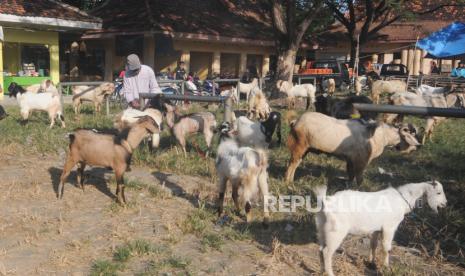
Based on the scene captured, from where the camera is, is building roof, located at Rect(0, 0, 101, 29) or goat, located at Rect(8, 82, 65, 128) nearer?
goat, located at Rect(8, 82, 65, 128)

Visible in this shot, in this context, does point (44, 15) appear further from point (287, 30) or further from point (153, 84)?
point (153, 84)

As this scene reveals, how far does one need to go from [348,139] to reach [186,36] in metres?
15.6

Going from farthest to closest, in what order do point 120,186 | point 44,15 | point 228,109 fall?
point 44,15
point 228,109
point 120,186

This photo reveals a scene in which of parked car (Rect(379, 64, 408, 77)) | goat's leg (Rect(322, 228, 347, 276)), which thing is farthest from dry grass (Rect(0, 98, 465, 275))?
parked car (Rect(379, 64, 408, 77))

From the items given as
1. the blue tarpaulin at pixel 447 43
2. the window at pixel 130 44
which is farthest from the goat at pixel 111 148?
the blue tarpaulin at pixel 447 43

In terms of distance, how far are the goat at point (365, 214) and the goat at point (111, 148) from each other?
2679 millimetres

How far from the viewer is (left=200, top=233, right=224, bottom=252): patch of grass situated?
15.1ft

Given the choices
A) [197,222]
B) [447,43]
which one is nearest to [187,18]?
[447,43]

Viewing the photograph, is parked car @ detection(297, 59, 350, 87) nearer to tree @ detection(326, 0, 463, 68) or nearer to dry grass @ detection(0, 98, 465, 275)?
tree @ detection(326, 0, 463, 68)

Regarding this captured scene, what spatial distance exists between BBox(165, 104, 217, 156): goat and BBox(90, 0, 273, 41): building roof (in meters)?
12.1

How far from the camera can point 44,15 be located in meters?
17.4

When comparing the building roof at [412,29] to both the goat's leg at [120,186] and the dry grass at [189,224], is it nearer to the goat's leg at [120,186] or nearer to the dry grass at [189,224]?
Answer: the dry grass at [189,224]

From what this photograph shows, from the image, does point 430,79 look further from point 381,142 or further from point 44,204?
point 44,204

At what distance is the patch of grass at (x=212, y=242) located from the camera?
15.1 feet
